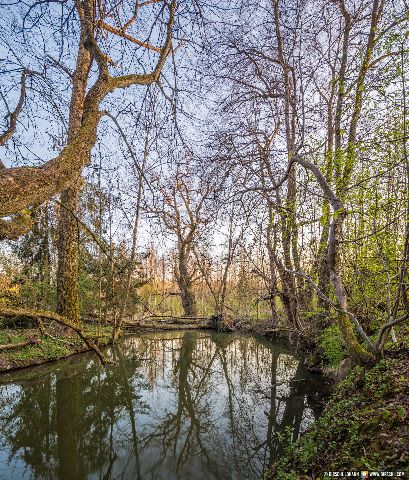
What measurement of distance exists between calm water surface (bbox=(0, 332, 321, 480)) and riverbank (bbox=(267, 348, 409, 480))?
0.85m

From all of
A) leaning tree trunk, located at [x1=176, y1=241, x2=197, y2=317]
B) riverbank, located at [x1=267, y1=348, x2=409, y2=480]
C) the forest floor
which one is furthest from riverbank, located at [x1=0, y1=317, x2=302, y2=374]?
leaning tree trunk, located at [x1=176, y1=241, x2=197, y2=317]

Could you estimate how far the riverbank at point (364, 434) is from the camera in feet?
7.16

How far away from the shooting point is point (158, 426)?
15.5 feet

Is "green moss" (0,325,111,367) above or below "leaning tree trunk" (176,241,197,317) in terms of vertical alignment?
below

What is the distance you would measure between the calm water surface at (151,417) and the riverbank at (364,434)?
849mm

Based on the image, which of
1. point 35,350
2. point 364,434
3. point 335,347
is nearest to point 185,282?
point 35,350

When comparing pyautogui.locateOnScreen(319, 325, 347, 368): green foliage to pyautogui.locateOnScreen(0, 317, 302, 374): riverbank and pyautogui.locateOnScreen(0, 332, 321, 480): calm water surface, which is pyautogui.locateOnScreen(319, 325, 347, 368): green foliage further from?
pyautogui.locateOnScreen(0, 317, 302, 374): riverbank

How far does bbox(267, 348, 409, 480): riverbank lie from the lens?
7.16ft

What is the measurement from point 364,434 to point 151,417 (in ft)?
11.8

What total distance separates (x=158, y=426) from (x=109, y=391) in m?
1.80

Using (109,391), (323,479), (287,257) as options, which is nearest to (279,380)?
(287,257)

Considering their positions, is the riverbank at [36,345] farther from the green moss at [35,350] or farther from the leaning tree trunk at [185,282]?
the leaning tree trunk at [185,282]

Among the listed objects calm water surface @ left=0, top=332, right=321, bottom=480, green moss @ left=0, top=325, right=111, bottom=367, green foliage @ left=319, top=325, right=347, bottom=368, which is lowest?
calm water surface @ left=0, top=332, right=321, bottom=480

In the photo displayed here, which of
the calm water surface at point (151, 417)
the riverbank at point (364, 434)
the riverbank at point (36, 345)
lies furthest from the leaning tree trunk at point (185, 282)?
the riverbank at point (364, 434)
